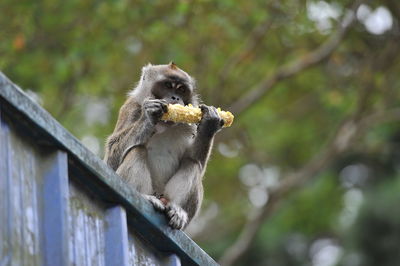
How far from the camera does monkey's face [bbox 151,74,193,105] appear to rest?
9898mm

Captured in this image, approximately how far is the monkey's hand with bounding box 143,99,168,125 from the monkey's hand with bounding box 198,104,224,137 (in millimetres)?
375

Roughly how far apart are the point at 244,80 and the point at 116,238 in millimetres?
15154

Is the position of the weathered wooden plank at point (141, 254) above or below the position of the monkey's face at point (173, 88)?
below

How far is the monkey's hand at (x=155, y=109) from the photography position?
29.0ft

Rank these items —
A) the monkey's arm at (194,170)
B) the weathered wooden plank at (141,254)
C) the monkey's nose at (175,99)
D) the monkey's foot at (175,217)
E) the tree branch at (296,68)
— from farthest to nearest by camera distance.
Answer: the tree branch at (296,68) < the monkey's nose at (175,99) < the monkey's arm at (194,170) < the monkey's foot at (175,217) < the weathered wooden plank at (141,254)

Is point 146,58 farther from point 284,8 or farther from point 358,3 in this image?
point 358,3

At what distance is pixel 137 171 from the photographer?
9305mm

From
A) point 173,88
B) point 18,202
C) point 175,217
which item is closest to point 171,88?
point 173,88

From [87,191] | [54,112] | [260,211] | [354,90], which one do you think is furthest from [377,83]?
[87,191]

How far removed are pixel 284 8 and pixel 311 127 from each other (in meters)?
7.27

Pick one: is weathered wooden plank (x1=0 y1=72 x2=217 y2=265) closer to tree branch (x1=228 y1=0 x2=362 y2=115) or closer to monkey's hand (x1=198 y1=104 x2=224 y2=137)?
monkey's hand (x1=198 y1=104 x2=224 y2=137)

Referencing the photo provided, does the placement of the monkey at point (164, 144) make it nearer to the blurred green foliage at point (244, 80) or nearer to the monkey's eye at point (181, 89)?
the monkey's eye at point (181, 89)

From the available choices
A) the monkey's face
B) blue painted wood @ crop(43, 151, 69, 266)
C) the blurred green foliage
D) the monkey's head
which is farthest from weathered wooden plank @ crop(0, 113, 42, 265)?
the blurred green foliage

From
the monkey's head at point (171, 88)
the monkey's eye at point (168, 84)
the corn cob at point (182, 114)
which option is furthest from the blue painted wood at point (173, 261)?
the monkey's eye at point (168, 84)
